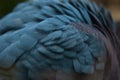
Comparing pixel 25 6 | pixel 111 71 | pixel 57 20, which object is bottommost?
pixel 111 71

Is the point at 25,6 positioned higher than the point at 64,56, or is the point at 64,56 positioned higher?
the point at 25,6

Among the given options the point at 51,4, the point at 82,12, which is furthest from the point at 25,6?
the point at 82,12

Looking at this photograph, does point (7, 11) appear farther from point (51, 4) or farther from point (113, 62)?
point (113, 62)

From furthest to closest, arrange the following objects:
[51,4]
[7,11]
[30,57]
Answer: [7,11] < [51,4] < [30,57]

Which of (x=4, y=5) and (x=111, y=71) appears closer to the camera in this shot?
(x=111, y=71)

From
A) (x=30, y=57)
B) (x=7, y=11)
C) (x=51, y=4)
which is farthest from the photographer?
(x=7, y=11)

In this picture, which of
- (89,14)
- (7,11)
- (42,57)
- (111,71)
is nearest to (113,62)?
(111,71)
